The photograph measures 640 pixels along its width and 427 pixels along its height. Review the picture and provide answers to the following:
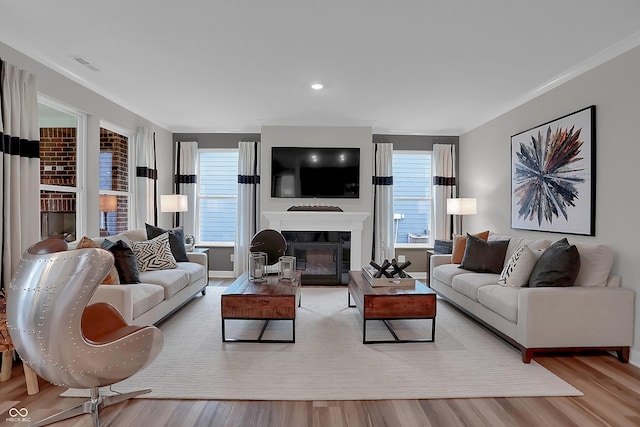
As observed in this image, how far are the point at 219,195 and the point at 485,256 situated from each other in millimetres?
4291

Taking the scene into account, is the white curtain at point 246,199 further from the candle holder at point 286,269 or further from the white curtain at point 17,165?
the white curtain at point 17,165

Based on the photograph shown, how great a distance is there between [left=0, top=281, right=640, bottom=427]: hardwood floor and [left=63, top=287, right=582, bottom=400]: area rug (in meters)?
0.08

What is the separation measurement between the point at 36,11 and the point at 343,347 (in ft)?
11.1

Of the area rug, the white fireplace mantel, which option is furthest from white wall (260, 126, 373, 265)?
the area rug

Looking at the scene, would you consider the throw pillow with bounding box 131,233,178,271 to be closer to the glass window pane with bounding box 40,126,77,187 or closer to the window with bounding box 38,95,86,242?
the window with bounding box 38,95,86,242

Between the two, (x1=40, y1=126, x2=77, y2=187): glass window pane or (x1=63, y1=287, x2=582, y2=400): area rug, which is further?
(x1=40, y1=126, x2=77, y2=187): glass window pane

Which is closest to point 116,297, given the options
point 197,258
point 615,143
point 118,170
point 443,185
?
point 197,258

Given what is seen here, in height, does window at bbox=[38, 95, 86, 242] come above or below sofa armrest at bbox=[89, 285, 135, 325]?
above

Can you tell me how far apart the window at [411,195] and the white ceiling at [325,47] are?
5.26 ft

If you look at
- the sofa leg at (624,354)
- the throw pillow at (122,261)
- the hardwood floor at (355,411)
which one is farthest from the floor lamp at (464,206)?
the throw pillow at (122,261)

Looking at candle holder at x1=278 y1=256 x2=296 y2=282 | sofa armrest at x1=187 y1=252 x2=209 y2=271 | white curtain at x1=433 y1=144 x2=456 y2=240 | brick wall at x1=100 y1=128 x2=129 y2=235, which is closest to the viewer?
candle holder at x1=278 y1=256 x2=296 y2=282

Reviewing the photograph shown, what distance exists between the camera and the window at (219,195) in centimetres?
623

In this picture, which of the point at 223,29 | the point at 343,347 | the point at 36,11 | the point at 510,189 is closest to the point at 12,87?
the point at 36,11

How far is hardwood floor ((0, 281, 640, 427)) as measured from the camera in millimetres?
1972
